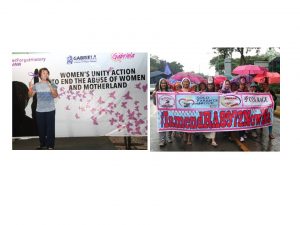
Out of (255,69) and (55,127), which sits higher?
(255,69)

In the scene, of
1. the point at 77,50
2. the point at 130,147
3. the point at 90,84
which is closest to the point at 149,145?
the point at 130,147

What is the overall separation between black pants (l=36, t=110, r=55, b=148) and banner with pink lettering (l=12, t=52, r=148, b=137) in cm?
9

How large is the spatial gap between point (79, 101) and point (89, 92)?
0.24 m

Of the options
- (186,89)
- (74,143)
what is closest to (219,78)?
(186,89)

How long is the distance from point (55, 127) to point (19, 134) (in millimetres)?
658

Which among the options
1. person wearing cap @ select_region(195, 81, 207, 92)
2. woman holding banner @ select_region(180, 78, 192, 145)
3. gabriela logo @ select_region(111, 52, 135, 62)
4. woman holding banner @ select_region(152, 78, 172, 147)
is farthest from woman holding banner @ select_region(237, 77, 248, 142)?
gabriela logo @ select_region(111, 52, 135, 62)

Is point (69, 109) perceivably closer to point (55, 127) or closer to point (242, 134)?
point (55, 127)

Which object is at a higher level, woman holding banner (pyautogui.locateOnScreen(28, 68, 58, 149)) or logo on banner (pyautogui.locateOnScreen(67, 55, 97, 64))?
logo on banner (pyautogui.locateOnScreen(67, 55, 97, 64))

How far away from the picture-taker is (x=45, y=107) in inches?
246

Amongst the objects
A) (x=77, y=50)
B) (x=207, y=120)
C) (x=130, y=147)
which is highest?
(x=77, y=50)

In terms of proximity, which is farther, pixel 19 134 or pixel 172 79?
pixel 19 134

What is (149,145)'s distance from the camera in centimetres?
603

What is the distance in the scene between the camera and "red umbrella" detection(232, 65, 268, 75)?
5.92 m

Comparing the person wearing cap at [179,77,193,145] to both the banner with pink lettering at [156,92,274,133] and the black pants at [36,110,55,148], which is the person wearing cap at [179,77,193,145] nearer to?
the banner with pink lettering at [156,92,274,133]
